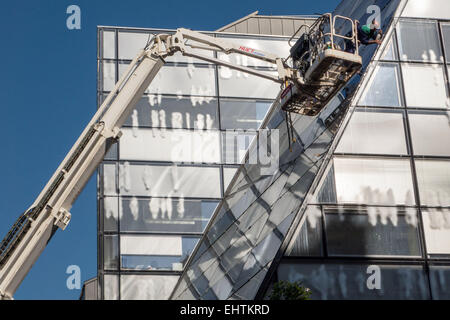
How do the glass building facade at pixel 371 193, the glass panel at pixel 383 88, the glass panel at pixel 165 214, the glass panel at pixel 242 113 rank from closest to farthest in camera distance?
1. the glass building facade at pixel 371 193
2. the glass panel at pixel 383 88
3. the glass panel at pixel 165 214
4. the glass panel at pixel 242 113

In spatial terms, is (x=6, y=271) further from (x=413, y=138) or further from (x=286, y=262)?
(x=413, y=138)

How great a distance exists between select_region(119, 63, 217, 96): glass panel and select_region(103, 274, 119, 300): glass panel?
26.2 feet

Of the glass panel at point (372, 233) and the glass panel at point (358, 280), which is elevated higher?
the glass panel at point (372, 233)

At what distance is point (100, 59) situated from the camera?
125ft

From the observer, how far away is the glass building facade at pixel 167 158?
3488 centimetres

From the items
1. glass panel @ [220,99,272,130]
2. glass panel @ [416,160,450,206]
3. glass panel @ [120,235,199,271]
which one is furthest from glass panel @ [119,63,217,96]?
glass panel @ [416,160,450,206]

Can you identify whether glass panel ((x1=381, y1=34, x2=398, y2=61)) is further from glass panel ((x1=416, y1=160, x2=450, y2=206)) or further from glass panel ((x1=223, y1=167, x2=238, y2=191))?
glass panel ((x1=223, y1=167, x2=238, y2=191))

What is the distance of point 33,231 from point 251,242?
17.8 ft

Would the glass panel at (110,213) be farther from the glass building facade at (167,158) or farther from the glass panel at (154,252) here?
the glass panel at (154,252)

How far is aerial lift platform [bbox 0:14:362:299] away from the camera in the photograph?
20.5 metres

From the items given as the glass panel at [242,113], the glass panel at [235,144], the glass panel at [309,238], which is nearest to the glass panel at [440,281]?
the glass panel at [309,238]

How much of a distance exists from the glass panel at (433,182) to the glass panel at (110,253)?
52.2 ft
